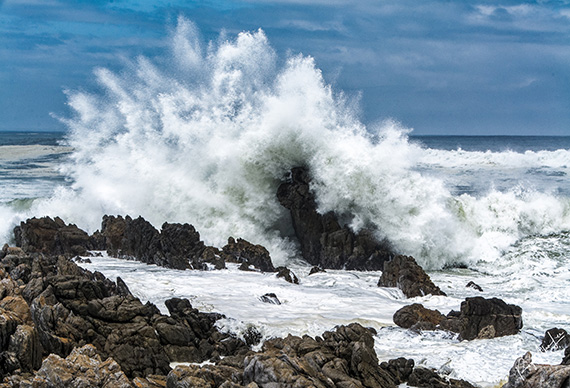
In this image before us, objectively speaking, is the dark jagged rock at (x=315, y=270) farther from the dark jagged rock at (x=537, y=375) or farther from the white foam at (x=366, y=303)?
the dark jagged rock at (x=537, y=375)

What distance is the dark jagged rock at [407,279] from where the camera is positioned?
16.8m

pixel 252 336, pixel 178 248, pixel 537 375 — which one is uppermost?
pixel 537 375

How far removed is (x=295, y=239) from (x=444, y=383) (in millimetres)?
13242

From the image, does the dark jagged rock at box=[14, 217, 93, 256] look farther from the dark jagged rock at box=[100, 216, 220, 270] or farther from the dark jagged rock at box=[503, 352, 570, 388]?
the dark jagged rock at box=[503, 352, 570, 388]

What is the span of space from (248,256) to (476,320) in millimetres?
8252

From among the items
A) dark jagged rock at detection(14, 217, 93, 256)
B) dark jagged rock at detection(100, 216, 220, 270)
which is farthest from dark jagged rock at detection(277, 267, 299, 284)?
dark jagged rock at detection(14, 217, 93, 256)

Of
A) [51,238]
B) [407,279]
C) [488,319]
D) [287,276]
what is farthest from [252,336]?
[51,238]

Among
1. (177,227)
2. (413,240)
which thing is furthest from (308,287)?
(413,240)

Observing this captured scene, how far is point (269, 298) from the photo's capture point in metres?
15.2

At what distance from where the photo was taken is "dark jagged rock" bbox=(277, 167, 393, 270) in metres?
21.2

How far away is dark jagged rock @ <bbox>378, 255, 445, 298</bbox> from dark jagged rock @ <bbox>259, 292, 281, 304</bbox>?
11.0 ft

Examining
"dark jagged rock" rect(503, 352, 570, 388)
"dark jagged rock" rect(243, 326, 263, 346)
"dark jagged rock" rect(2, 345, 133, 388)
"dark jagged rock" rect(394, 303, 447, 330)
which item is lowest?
"dark jagged rock" rect(243, 326, 263, 346)

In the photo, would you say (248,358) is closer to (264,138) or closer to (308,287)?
(308,287)

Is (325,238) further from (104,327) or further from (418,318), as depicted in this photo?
(104,327)
